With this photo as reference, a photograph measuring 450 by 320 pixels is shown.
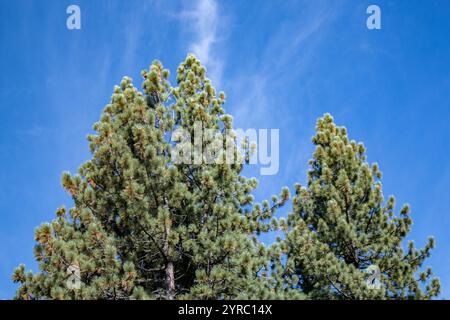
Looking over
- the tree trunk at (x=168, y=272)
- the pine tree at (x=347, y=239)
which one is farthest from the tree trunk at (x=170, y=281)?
the pine tree at (x=347, y=239)

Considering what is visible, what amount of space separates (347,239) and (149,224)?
191 inches

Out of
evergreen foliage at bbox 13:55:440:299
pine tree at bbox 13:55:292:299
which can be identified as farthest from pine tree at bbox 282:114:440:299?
pine tree at bbox 13:55:292:299

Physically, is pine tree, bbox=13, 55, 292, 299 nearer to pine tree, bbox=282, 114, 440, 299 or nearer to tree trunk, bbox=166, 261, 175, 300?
tree trunk, bbox=166, 261, 175, 300

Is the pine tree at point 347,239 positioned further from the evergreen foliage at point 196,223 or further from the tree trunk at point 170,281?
the tree trunk at point 170,281

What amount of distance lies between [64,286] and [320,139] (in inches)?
301

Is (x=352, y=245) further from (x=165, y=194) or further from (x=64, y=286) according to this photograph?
(x=64, y=286)

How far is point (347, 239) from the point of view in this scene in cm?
984

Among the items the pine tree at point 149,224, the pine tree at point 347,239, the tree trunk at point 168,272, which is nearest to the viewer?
the pine tree at point 149,224

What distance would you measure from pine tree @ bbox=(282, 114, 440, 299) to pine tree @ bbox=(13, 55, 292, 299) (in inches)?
47.0

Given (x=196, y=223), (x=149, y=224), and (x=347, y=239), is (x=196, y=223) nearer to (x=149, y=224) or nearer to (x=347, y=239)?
(x=149, y=224)

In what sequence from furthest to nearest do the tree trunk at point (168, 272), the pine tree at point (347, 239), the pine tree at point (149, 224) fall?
1. the pine tree at point (347, 239)
2. the tree trunk at point (168, 272)
3. the pine tree at point (149, 224)

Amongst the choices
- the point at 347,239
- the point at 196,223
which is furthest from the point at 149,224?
the point at 347,239

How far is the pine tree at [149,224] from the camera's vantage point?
722 centimetres

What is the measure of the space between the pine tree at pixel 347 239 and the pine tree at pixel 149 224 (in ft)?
3.91
